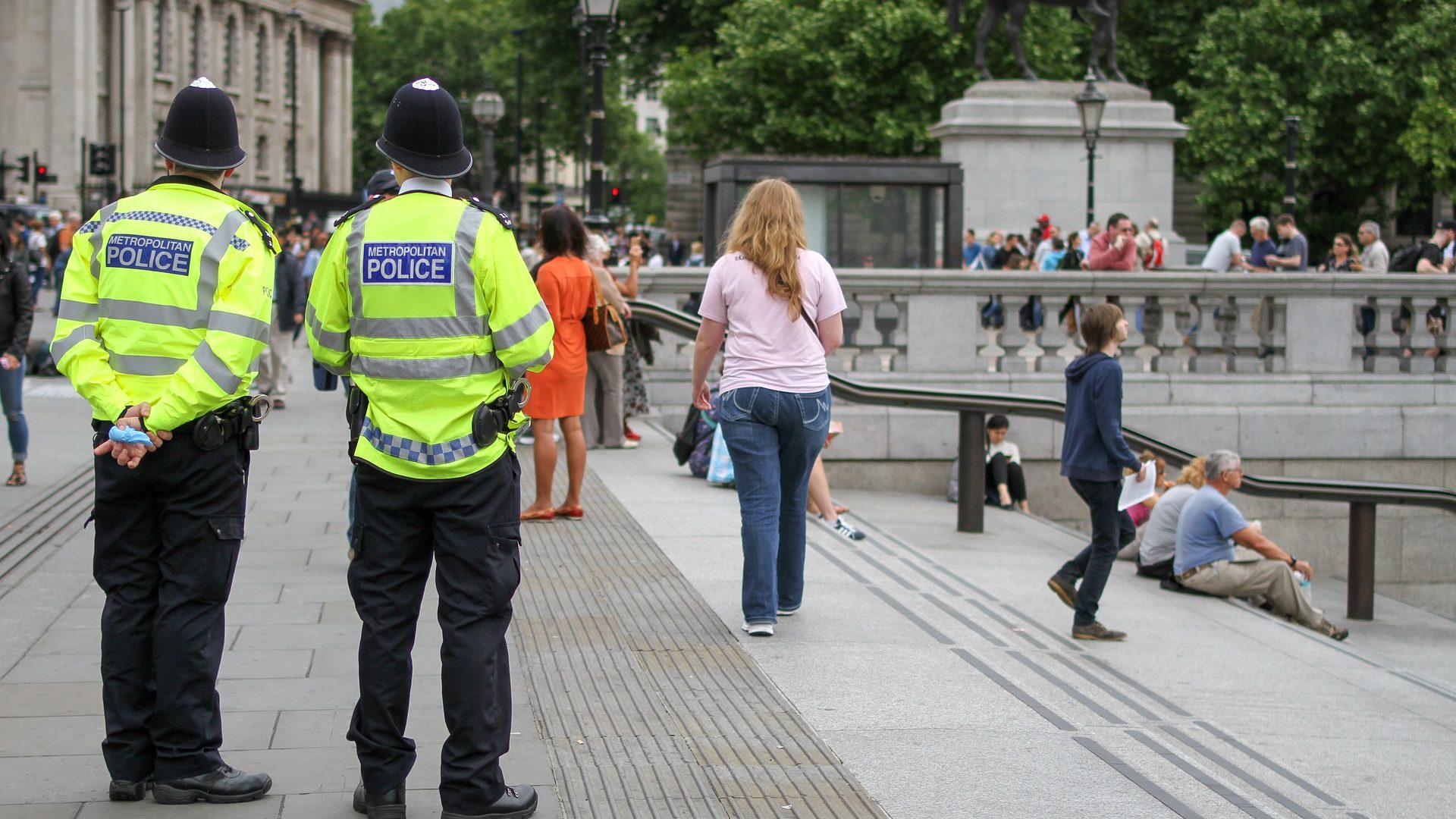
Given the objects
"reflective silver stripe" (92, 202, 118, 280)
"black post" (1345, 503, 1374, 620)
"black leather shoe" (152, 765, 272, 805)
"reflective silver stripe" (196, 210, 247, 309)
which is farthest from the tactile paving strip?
"black post" (1345, 503, 1374, 620)

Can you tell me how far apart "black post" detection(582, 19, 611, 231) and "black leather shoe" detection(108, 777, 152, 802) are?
Answer: 14245mm

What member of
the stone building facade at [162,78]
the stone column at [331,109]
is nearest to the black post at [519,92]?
the stone building facade at [162,78]

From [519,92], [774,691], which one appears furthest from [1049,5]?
[519,92]

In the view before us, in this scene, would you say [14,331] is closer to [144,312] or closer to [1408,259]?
[144,312]

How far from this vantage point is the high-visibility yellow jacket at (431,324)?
4.39 m

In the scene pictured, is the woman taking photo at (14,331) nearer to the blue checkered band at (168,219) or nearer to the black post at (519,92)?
the blue checkered band at (168,219)

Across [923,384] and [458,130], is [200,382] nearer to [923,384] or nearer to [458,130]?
[458,130]

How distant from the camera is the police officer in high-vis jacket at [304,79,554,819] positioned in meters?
4.40

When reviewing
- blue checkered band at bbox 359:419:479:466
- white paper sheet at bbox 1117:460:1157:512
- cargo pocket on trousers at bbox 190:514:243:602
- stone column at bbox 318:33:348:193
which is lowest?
white paper sheet at bbox 1117:460:1157:512

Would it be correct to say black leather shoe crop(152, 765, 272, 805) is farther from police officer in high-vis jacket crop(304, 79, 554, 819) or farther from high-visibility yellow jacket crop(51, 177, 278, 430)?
high-visibility yellow jacket crop(51, 177, 278, 430)

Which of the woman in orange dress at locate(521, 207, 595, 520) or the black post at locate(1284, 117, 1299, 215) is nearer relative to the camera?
the woman in orange dress at locate(521, 207, 595, 520)

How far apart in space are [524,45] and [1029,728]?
176ft

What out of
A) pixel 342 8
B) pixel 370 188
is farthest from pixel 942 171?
pixel 342 8

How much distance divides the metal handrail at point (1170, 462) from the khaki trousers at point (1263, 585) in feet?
2.99
